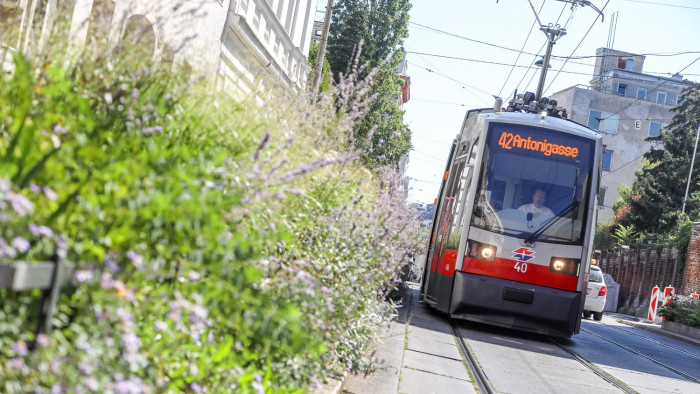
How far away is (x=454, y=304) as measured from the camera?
1221 centimetres

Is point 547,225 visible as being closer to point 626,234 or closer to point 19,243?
point 19,243

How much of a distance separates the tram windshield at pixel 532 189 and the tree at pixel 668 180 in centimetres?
3977

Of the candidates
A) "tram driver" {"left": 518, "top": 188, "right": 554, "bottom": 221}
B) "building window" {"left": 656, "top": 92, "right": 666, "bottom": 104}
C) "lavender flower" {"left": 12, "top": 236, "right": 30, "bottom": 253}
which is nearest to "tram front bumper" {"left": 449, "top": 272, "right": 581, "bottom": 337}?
"tram driver" {"left": 518, "top": 188, "right": 554, "bottom": 221}

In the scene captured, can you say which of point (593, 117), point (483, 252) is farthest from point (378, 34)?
point (593, 117)

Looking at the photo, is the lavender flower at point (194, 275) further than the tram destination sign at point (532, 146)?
No

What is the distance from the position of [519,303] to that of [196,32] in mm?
8673

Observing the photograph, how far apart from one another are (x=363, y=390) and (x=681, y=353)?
458 inches

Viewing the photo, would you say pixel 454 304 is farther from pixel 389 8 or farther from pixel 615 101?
pixel 615 101

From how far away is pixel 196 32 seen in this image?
4266 millimetres

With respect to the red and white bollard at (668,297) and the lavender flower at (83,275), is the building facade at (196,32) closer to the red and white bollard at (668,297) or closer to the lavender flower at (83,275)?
the lavender flower at (83,275)

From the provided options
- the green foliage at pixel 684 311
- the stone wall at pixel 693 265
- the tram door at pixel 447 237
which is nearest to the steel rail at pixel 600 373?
the tram door at pixel 447 237

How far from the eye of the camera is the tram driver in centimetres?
1223

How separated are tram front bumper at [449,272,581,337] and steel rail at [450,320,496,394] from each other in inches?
21.5

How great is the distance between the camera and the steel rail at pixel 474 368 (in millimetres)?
7535
